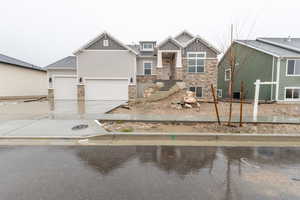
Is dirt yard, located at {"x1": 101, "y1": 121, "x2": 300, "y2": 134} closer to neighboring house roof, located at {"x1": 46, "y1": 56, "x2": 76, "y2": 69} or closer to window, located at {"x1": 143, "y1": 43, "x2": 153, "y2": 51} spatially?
neighboring house roof, located at {"x1": 46, "y1": 56, "x2": 76, "y2": 69}

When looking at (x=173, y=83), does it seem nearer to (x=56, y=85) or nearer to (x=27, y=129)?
(x=27, y=129)

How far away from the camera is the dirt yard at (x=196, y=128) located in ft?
19.0

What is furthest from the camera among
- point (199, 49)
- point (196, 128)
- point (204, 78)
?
point (204, 78)

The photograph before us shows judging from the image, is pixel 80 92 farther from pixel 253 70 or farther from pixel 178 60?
pixel 253 70

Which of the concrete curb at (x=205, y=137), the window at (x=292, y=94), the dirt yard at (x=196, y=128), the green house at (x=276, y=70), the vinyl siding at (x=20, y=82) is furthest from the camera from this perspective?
the vinyl siding at (x=20, y=82)

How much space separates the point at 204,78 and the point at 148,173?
15618 mm

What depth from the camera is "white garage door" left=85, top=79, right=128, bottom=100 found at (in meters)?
17.2

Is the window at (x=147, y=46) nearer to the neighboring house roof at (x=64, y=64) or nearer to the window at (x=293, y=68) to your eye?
the neighboring house roof at (x=64, y=64)

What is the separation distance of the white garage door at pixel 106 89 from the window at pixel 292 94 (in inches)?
627

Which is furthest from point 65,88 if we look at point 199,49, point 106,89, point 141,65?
point 199,49

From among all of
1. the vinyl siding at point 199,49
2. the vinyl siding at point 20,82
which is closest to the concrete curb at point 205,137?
the vinyl siding at point 199,49

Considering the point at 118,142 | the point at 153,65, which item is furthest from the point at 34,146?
the point at 153,65

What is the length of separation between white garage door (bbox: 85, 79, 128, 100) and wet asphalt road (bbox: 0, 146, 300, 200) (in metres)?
13.0

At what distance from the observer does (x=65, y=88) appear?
733 inches
